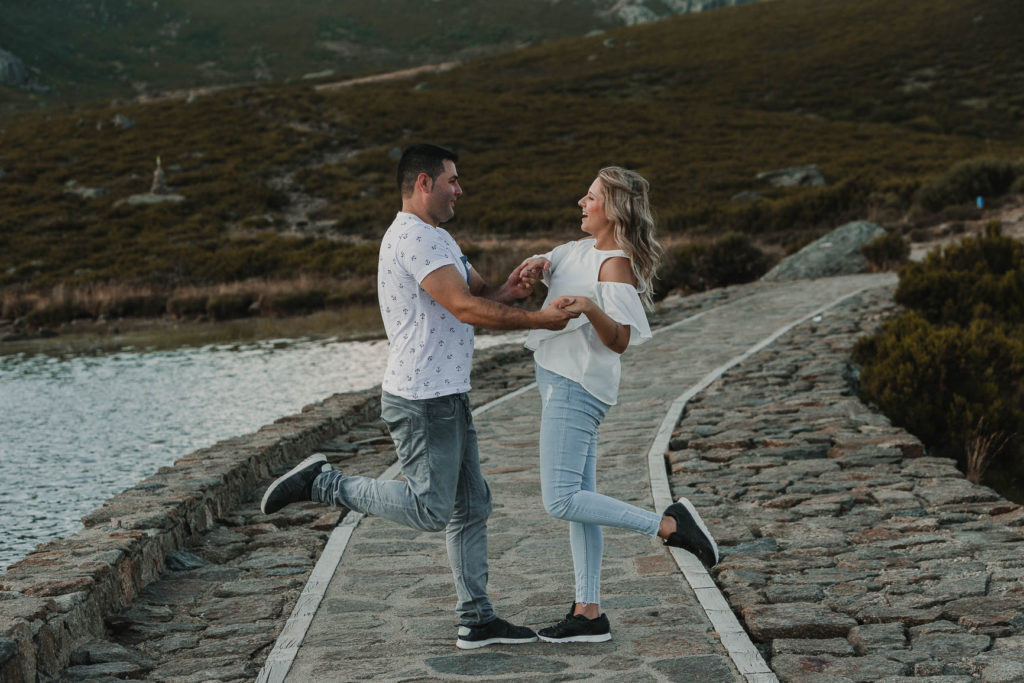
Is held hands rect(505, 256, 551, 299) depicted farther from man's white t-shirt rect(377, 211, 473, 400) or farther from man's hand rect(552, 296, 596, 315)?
man's hand rect(552, 296, 596, 315)

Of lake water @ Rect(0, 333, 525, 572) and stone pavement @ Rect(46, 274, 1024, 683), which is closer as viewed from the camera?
stone pavement @ Rect(46, 274, 1024, 683)

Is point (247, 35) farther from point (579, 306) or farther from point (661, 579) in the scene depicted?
point (579, 306)

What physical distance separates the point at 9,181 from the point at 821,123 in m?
44.5

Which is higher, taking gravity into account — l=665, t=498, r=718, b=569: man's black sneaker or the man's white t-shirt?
the man's white t-shirt

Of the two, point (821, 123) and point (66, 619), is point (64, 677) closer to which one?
point (66, 619)

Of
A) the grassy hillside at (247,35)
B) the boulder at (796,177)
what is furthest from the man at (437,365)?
the grassy hillside at (247,35)

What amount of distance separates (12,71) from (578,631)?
129 m

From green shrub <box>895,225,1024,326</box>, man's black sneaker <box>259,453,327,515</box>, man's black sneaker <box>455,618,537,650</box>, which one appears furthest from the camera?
green shrub <box>895,225,1024,326</box>

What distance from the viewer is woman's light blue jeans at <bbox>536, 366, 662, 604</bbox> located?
5.17 meters

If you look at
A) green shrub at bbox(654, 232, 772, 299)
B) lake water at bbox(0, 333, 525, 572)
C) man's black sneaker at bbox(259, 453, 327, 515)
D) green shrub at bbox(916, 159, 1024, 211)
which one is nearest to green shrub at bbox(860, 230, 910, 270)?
green shrub at bbox(654, 232, 772, 299)

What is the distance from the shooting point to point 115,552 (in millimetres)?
6496

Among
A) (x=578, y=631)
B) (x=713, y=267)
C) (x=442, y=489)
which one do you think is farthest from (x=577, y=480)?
(x=713, y=267)

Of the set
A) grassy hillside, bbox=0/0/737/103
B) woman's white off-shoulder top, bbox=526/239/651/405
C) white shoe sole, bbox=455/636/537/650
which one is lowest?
white shoe sole, bbox=455/636/537/650

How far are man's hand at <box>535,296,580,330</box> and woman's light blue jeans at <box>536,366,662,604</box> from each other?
16.3 inches
